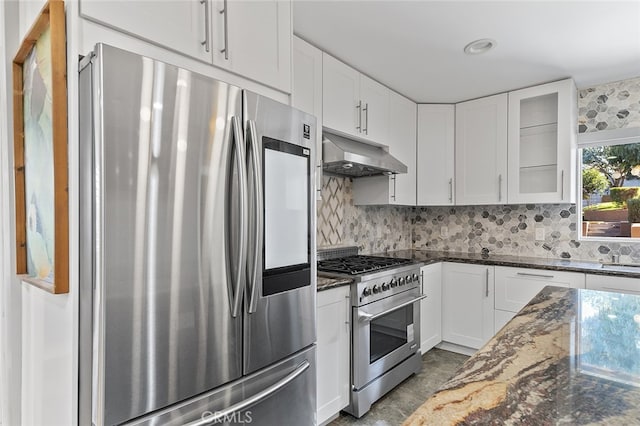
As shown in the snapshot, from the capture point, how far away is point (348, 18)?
2.00m

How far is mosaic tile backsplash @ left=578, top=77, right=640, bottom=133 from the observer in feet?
9.39

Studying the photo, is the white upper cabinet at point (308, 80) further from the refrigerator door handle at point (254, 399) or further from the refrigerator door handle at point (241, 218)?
the refrigerator door handle at point (254, 399)

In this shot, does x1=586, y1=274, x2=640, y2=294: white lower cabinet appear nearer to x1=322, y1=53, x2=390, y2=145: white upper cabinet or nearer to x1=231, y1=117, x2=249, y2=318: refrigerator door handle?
x1=322, y1=53, x2=390, y2=145: white upper cabinet

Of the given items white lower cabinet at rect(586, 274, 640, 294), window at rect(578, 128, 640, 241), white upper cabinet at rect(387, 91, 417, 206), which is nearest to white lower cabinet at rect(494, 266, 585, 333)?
white lower cabinet at rect(586, 274, 640, 294)

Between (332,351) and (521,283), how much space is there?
1.80 metres

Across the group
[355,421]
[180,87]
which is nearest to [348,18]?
[180,87]

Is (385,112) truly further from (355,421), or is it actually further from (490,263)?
(355,421)

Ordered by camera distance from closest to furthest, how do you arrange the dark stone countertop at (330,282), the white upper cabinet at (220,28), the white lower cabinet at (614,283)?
the white upper cabinet at (220,28) → the dark stone countertop at (330,282) → the white lower cabinet at (614,283)

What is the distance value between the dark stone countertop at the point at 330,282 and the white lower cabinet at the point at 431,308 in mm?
1036

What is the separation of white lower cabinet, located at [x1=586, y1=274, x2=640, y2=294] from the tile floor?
3.97 ft

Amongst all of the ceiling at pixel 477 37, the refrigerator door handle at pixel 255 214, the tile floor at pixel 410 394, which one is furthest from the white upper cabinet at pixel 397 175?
the refrigerator door handle at pixel 255 214

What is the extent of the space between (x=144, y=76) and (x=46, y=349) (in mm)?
933

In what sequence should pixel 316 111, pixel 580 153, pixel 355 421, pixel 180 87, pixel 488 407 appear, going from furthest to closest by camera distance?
pixel 580 153
pixel 316 111
pixel 355 421
pixel 180 87
pixel 488 407

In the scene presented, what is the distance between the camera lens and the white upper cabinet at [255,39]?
4.31ft
